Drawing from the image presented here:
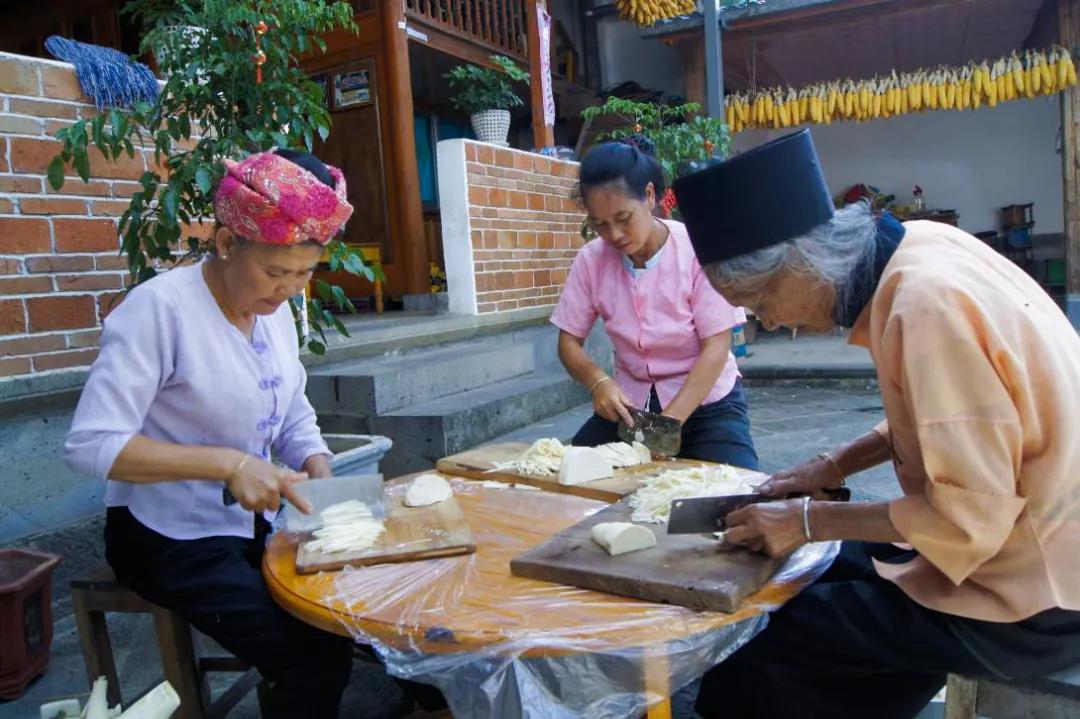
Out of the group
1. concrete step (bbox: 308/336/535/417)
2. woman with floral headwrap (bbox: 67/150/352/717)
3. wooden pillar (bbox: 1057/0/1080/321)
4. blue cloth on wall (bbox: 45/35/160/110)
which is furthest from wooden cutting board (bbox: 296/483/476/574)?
wooden pillar (bbox: 1057/0/1080/321)

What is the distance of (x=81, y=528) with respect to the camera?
3.38 metres

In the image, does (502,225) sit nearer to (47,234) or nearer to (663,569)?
(47,234)

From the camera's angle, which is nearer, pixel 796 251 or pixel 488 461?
pixel 796 251

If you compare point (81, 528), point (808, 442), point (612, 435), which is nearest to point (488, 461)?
point (612, 435)

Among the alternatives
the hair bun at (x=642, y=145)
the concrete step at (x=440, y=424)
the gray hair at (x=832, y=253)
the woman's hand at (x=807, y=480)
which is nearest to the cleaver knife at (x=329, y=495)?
the woman's hand at (x=807, y=480)

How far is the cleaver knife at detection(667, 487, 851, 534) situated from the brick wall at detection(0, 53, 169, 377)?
290 cm

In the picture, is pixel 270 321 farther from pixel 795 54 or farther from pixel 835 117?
pixel 795 54

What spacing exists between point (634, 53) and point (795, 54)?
8.76 ft

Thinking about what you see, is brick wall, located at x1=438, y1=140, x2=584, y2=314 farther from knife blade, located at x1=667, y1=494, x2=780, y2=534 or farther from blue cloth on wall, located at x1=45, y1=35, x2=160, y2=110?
knife blade, located at x1=667, y1=494, x2=780, y2=534

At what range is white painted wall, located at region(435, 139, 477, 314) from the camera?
6141mm

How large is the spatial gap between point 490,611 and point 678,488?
782 mm

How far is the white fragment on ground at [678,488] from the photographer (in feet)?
6.50

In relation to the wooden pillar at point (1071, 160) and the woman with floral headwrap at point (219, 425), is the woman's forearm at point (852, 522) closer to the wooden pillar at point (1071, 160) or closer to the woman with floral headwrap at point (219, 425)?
the woman with floral headwrap at point (219, 425)

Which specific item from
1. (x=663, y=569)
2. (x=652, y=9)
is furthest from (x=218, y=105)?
(x=652, y=9)
